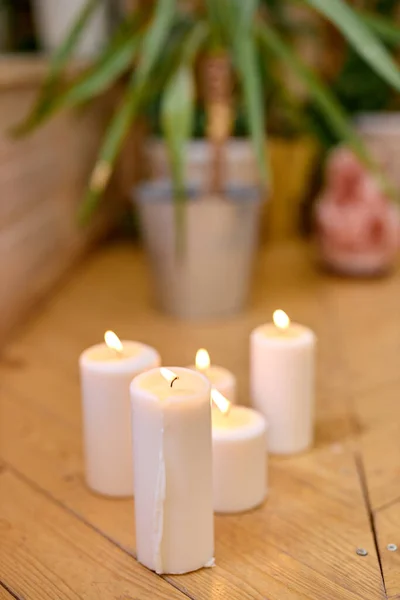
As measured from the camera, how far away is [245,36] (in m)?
1.13

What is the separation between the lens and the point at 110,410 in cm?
78

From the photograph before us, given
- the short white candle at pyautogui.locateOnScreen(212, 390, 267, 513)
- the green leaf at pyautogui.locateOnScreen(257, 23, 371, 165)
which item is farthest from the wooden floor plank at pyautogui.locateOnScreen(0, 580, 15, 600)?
the green leaf at pyautogui.locateOnScreen(257, 23, 371, 165)

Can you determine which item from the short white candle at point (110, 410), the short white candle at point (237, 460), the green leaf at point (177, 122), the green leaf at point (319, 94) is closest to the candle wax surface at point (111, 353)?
the short white candle at point (110, 410)

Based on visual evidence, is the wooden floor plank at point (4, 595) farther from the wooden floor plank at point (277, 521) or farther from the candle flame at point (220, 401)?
the candle flame at point (220, 401)

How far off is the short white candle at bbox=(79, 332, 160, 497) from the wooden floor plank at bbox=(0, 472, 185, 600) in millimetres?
62

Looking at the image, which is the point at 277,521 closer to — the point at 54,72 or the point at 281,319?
the point at 281,319

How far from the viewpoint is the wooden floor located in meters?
0.66

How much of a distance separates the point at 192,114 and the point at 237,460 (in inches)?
30.9

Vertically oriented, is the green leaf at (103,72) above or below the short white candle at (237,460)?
above

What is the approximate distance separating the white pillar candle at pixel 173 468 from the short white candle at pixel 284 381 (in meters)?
0.22

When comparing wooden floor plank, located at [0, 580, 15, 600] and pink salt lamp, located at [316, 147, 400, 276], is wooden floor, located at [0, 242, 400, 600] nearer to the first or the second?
wooden floor plank, located at [0, 580, 15, 600]

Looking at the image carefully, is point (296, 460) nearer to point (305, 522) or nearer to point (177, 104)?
point (305, 522)

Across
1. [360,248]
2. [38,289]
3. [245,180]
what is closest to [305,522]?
[38,289]

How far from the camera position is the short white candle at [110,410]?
2.53 ft
